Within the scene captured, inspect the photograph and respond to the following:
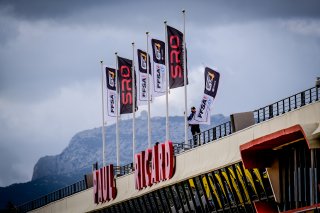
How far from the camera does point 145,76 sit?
80.8 m

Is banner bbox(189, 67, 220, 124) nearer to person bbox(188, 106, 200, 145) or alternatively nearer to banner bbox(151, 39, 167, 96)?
person bbox(188, 106, 200, 145)

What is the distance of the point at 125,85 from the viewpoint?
274ft

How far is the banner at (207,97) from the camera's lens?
233 feet

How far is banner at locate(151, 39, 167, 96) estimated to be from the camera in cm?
7588

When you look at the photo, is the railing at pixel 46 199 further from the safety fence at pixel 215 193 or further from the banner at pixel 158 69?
the banner at pixel 158 69

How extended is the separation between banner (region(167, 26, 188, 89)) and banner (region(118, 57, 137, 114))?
9.37m

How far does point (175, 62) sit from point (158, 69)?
191 cm

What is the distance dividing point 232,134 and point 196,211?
9703 millimetres

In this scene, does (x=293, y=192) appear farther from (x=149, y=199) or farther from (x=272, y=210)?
(x=149, y=199)

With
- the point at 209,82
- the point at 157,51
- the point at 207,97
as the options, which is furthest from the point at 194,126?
the point at 157,51

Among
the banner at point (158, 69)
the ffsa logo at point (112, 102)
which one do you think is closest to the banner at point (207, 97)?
the banner at point (158, 69)

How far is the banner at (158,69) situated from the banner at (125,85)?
7.33 metres

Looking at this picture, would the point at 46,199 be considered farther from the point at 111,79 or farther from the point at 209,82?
the point at 209,82

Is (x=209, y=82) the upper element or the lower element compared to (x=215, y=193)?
upper
